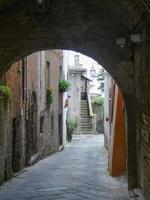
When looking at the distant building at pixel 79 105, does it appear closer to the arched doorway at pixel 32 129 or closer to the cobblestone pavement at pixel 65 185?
the arched doorway at pixel 32 129

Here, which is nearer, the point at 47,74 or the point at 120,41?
the point at 120,41

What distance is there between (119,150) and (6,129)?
10.3 feet

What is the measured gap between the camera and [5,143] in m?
13.4

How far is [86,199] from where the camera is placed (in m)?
10.1

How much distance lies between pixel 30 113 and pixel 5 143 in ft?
16.7

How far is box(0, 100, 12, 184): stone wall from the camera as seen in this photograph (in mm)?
12883

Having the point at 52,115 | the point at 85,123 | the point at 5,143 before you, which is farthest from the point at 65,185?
the point at 85,123

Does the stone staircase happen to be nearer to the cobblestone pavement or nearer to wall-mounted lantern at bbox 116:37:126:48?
the cobblestone pavement

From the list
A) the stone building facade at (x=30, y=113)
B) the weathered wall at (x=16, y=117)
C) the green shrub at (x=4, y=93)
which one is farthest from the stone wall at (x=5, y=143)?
the weathered wall at (x=16, y=117)

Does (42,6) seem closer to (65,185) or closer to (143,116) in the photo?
(143,116)

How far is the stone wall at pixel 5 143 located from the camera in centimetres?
1288

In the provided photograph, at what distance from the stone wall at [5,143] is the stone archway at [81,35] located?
2184 millimetres

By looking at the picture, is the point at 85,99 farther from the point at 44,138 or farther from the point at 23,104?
the point at 23,104

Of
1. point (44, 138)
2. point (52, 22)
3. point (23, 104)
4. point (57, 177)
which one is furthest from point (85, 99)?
point (52, 22)
